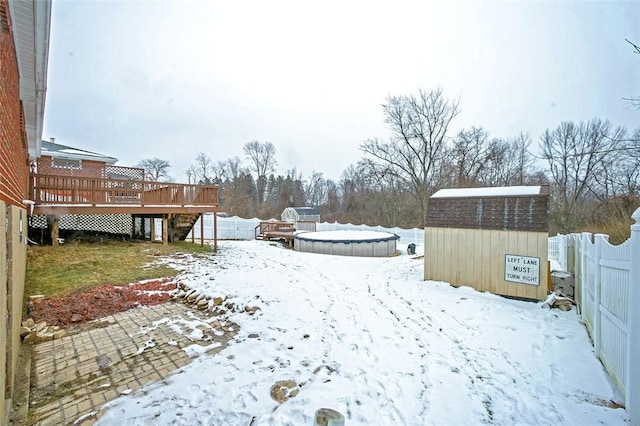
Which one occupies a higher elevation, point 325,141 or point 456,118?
point 325,141

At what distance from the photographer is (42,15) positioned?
12.6 feet

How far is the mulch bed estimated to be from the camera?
4922mm

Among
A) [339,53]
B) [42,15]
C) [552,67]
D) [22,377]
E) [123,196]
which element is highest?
[339,53]

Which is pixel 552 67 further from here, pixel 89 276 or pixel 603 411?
pixel 89 276

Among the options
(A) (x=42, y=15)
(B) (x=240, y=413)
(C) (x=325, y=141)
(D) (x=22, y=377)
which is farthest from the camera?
(C) (x=325, y=141)

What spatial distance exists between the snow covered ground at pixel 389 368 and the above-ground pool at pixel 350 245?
8630 mm

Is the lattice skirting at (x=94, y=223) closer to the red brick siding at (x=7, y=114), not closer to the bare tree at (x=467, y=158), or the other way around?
the red brick siding at (x=7, y=114)

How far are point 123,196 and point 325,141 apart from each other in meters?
40.1

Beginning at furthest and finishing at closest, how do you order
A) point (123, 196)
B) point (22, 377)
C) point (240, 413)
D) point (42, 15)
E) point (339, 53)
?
point (339, 53), point (123, 196), point (42, 15), point (22, 377), point (240, 413)

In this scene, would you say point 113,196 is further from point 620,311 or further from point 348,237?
point 620,311

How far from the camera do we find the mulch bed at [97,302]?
16.1 ft

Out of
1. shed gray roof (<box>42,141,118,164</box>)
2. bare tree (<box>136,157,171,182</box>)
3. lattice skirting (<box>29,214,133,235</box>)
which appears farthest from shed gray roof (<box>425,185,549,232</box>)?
bare tree (<box>136,157,171,182</box>)

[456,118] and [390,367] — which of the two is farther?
[456,118]

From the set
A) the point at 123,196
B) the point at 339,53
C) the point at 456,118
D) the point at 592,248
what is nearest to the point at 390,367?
the point at 592,248
